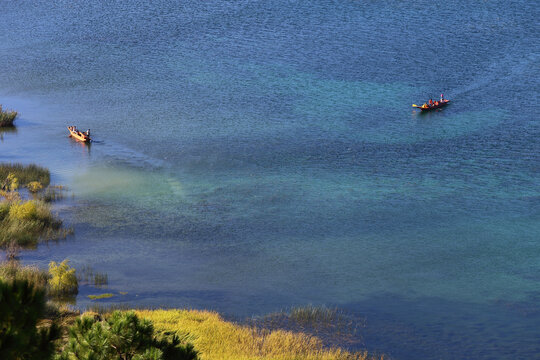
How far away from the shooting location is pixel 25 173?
138ft

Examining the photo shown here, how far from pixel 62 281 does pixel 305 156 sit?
2235 cm

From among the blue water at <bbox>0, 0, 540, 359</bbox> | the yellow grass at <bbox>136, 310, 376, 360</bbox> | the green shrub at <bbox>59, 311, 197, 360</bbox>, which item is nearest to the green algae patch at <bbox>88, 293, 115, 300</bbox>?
the blue water at <bbox>0, 0, 540, 359</bbox>

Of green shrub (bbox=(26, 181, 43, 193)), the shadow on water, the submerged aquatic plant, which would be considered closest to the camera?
the shadow on water

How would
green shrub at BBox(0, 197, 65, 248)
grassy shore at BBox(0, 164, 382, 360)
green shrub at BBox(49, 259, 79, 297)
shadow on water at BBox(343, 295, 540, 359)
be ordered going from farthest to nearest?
green shrub at BBox(0, 197, 65, 248), green shrub at BBox(49, 259, 79, 297), shadow on water at BBox(343, 295, 540, 359), grassy shore at BBox(0, 164, 382, 360)

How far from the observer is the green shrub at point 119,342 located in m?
12.2

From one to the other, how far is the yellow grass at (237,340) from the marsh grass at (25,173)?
19.1 metres

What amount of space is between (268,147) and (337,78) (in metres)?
18.0

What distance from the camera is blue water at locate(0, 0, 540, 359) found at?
29578 millimetres

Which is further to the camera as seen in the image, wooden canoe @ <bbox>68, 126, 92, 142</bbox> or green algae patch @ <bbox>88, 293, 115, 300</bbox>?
wooden canoe @ <bbox>68, 126, 92, 142</bbox>

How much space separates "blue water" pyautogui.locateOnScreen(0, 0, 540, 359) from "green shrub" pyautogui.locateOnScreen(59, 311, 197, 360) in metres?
14.1

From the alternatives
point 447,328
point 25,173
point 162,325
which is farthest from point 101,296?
point 25,173

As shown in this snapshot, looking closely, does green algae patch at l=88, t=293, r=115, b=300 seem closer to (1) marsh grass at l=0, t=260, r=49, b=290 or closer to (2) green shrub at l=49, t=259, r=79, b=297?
(2) green shrub at l=49, t=259, r=79, b=297

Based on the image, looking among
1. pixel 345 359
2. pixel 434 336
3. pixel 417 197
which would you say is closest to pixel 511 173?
pixel 417 197

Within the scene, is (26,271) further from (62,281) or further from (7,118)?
(7,118)
